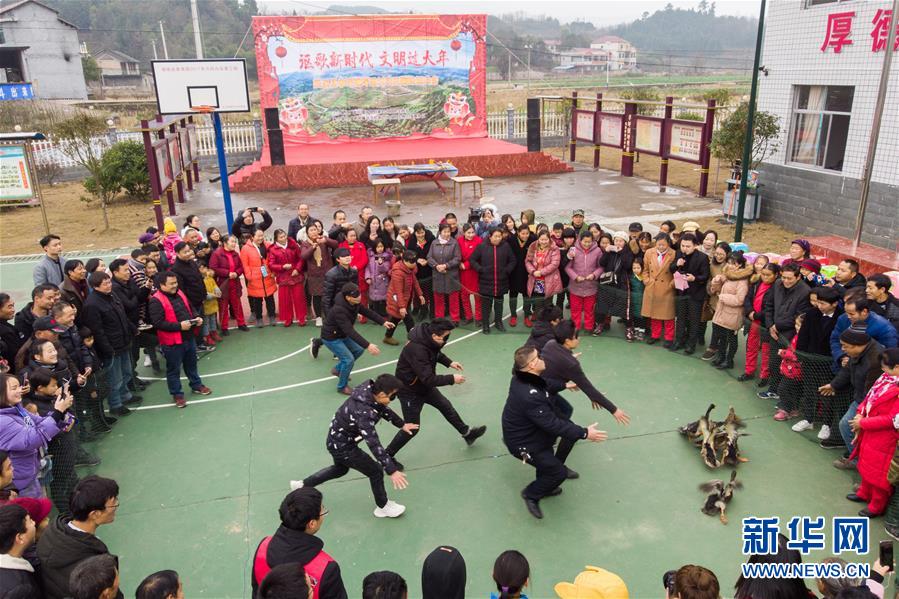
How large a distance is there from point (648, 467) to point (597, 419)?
1.00 m

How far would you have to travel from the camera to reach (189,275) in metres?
8.12

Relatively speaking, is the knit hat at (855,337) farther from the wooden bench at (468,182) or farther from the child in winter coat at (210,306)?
the wooden bench at (468,182)

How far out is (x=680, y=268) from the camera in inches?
315

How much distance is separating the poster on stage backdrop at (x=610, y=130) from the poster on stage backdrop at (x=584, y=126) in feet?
1.57

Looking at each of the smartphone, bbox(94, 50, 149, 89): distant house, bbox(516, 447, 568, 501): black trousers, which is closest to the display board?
bbox(516, 447, 568, 501): black trousers

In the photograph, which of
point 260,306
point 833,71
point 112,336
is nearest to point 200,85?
point 260,306

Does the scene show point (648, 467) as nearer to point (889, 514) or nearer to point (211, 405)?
point (889, 514)

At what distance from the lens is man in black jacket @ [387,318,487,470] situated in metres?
5.91

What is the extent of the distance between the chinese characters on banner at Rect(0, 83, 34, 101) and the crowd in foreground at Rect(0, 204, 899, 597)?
39452mm

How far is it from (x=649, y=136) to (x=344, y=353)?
14.4m

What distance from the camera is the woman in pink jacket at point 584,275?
869 centimetres

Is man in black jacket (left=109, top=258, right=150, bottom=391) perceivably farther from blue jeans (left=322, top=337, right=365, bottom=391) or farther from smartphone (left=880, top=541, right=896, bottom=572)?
smartphone (left=880, top=541, right=896, bottom=572)

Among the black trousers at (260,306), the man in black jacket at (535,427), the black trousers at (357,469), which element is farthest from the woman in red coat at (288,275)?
the man in black jacket at (535,427)

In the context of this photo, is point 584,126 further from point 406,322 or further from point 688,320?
point 406,322
